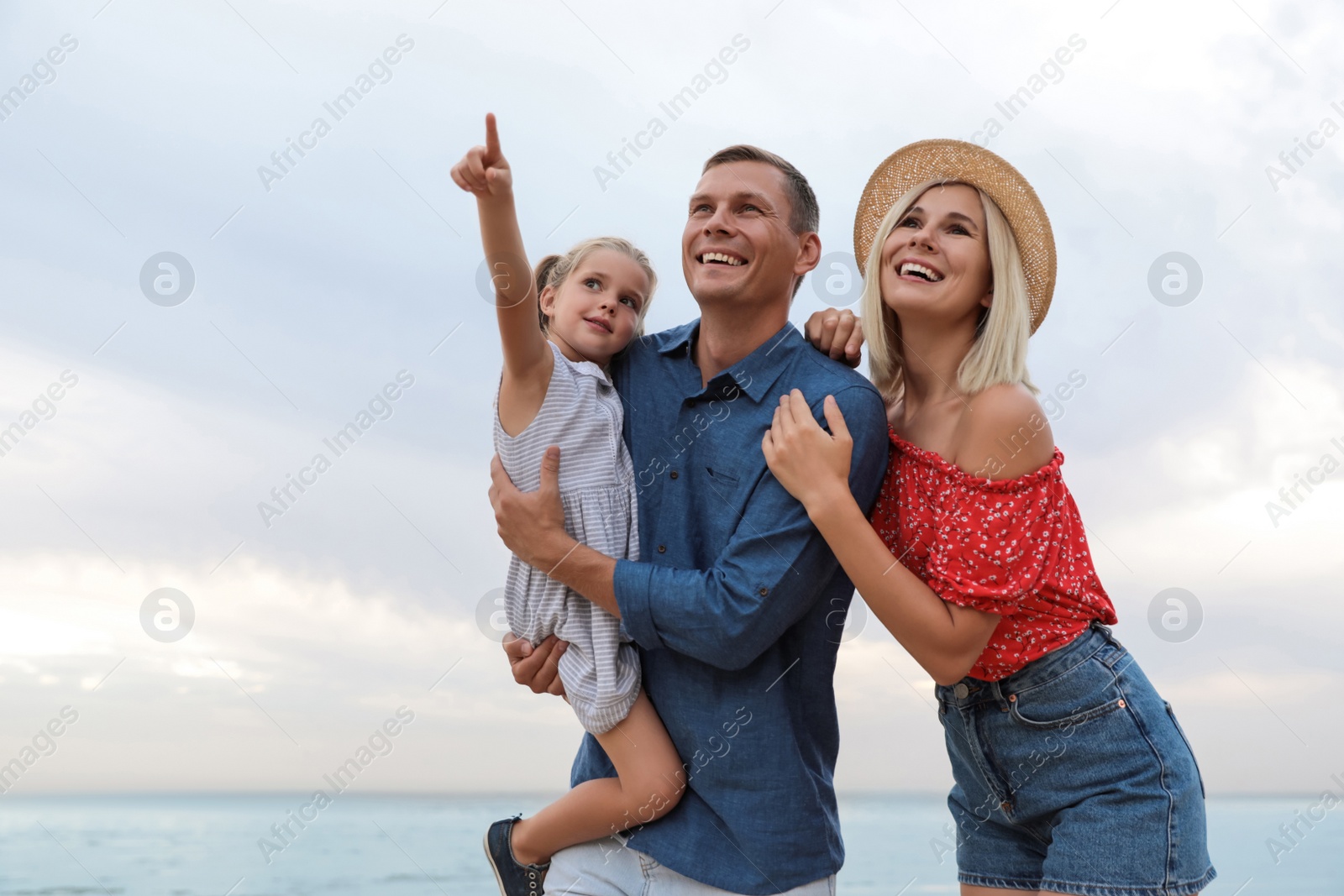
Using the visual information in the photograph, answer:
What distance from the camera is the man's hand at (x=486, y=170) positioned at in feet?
7.08

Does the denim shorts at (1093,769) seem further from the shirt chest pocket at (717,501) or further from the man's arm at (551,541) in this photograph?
the man's arm at (551,541)

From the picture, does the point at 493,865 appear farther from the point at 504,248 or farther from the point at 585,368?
the point at 504,248

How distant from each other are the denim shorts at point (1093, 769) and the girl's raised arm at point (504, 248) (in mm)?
1353

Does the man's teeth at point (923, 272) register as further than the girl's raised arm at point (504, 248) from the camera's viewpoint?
Yes

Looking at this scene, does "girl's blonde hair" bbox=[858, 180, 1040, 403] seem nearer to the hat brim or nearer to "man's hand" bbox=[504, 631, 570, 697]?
the hat brim

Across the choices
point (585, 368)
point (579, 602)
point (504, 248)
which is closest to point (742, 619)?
point (579, 602)

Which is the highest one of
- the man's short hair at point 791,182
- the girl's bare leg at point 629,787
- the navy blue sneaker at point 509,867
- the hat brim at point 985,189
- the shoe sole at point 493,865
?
the hat brim at point 985,189

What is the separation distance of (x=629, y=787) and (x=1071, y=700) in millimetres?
1061

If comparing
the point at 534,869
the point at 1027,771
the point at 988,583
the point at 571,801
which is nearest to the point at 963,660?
the point at 988,583

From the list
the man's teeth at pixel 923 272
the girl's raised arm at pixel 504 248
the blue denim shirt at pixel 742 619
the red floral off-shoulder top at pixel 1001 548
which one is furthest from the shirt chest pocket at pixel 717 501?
the man's teeth at pixel 923 272

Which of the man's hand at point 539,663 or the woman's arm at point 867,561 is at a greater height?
the woman's arm at point 867,561

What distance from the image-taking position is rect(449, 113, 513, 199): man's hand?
216cm

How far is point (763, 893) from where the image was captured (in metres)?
2.45

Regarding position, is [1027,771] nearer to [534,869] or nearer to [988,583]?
[988,583]
